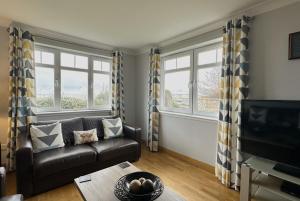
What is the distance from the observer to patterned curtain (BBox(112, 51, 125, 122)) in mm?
3785

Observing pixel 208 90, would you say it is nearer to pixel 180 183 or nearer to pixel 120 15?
pixel 180 183

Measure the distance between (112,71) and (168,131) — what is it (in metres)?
1.85

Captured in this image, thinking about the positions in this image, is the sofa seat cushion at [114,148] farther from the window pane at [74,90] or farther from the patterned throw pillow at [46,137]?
the window pane at [74,90]

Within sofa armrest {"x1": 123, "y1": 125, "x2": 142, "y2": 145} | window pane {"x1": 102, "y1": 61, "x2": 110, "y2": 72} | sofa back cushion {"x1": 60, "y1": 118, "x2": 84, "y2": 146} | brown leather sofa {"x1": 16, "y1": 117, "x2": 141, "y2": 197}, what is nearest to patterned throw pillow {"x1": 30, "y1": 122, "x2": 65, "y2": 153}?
brown leather sofa {"x1": 16, "y1": 117, "x2": 141, "y2": 197}

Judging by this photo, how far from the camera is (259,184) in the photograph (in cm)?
177

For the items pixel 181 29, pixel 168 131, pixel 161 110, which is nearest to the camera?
pixel 181 29

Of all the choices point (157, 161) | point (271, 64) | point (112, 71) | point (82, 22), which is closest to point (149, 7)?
point (82, 22)

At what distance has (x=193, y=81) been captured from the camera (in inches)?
122

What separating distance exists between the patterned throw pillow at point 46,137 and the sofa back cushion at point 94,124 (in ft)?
1.72

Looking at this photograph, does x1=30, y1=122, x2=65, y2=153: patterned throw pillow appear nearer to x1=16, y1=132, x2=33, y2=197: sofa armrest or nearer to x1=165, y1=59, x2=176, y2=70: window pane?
x1=16, y1=132, x2=33, y2=197: sofa armrest

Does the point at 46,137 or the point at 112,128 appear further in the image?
the point at 112,128

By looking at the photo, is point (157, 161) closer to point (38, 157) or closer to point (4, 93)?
point (38, 157)

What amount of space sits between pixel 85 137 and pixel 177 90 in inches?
77.6

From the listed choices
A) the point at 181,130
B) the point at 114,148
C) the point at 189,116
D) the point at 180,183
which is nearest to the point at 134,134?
the point at 114,148
